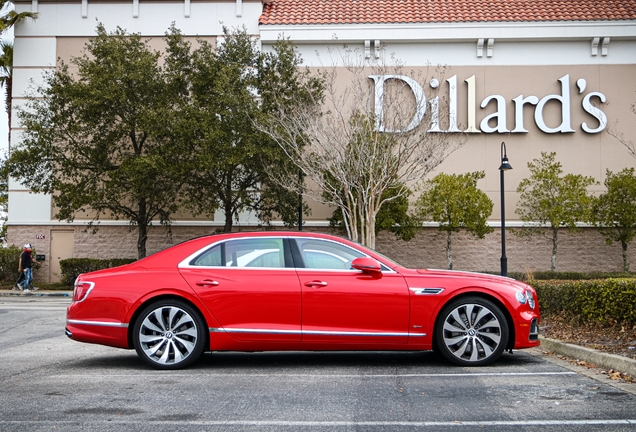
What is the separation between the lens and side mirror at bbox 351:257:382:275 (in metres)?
7.29

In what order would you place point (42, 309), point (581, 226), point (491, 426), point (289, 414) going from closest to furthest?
point (491, 426)
point (289, 414)
point (42, 309)
point (581, 226)

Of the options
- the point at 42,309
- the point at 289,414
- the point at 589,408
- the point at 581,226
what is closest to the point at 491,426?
the point at 589,408

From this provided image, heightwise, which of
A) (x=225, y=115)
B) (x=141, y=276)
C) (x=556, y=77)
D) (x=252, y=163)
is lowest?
(x=141, y=276)

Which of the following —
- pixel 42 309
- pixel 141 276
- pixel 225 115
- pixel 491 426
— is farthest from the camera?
pixel 225 115

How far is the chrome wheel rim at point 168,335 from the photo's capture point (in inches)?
288

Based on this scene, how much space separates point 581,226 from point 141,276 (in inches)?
984

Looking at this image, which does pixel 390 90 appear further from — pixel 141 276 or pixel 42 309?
pixel 141 276

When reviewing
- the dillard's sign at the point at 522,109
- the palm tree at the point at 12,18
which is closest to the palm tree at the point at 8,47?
the palm tree at the point at 12,18

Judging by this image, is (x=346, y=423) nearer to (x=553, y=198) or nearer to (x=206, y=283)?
(x=206, y=283)

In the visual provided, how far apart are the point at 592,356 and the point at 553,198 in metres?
20.8

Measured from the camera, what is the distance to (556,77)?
96.3ft

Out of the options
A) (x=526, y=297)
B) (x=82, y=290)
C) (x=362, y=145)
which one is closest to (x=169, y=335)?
(x=82, y=290)

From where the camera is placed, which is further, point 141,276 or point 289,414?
point 141,276

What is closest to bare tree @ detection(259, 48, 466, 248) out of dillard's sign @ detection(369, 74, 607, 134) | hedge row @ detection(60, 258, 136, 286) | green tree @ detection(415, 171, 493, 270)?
green tree @ detection(415, 171, 493, 270)
